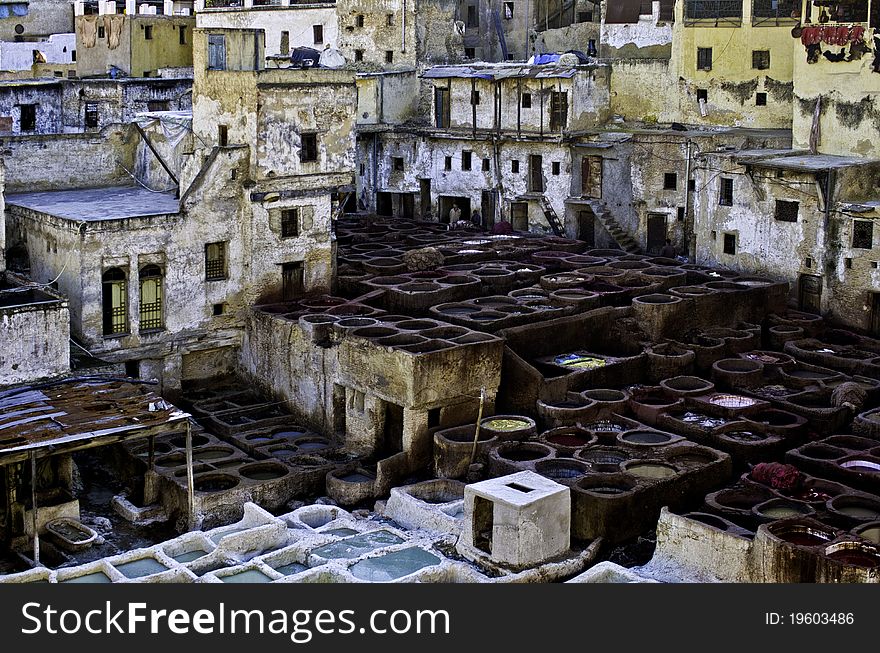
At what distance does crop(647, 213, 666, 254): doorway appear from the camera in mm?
50750

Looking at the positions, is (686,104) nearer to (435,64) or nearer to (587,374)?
(435,64)

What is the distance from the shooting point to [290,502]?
32.0 m

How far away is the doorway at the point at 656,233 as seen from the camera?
50750mm

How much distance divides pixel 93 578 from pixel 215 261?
45.7 ft

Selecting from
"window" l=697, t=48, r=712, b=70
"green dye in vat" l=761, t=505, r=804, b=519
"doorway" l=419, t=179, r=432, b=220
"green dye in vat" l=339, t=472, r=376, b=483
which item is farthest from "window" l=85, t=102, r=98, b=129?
"green dye in vat" l=761, t=505, r=804, b=519

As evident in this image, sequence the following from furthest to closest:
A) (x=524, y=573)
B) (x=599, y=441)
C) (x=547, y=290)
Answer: (x=547, y=290), (x=599, y=441), (x=524, y=573)

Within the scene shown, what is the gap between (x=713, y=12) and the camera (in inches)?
1984

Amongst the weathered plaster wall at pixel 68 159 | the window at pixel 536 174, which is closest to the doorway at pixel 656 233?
the window at pixel 536 174

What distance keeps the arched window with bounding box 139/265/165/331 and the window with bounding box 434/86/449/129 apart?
22.2m

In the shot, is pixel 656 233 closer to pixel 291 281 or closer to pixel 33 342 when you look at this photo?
pixel 291 281

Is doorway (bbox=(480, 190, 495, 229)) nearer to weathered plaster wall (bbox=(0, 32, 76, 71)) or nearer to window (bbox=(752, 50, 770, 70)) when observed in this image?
window (bbox=(752, 50, 770, 70))

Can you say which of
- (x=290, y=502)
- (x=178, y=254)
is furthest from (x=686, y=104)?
(x=290, y=502)

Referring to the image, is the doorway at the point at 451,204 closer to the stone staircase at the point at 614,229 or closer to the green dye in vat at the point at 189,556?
the stone staircase at the point at 614,229
